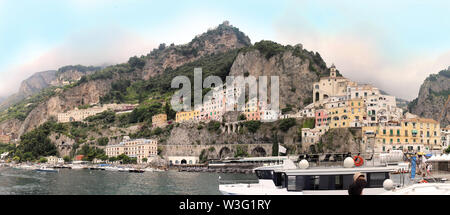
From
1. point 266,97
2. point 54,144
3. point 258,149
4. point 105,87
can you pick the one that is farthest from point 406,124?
point 105,87

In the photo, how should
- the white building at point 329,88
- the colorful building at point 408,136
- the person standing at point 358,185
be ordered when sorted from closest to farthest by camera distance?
the person standing at point 358,185 → the colorful building at point 408,136 → the white building at point 329,88

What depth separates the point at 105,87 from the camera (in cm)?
19225

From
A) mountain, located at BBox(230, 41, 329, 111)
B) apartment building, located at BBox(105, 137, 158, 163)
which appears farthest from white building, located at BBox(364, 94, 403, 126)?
apartment building, located at BBox(105, 137, 158, 163)

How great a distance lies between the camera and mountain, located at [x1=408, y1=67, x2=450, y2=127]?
4614 inches

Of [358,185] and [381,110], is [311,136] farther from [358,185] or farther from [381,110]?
[358,185]

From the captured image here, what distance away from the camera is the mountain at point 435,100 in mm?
117188

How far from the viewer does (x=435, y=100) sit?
12231 centimetres

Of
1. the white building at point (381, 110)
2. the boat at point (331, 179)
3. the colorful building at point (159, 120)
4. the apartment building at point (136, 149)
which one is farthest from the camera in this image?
the colorful building at point (159, 120)

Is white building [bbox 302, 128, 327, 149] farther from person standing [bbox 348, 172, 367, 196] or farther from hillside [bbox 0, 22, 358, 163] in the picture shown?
person standing [bbox 348, 172, 367, 196]

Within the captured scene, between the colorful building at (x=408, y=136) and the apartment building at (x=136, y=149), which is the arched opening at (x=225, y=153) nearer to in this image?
the apartment building at (x=136, y=149)

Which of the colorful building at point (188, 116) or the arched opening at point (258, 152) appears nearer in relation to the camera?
the arched opening at point (258, 152)

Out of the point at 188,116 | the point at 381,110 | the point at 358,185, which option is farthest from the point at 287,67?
the point at 358,185

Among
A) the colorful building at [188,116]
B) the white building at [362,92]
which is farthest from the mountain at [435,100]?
the colorful building at [188,116]

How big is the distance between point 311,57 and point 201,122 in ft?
128
